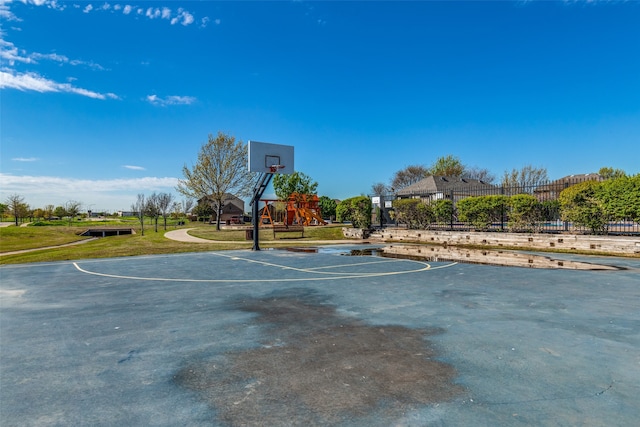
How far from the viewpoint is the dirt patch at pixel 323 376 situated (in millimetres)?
3135

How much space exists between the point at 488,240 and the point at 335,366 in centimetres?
1719

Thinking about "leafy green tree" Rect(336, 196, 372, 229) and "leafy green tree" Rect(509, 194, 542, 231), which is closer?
"leafy green tree" Rect(509, 194, 542, 231)

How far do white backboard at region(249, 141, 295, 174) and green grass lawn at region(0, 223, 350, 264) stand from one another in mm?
4842

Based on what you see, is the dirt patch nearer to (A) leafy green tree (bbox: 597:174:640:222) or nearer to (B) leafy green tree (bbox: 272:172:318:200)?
(A) leafy green tree (bbox: 597:174:640:222)

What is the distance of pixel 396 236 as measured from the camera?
23.6 meters

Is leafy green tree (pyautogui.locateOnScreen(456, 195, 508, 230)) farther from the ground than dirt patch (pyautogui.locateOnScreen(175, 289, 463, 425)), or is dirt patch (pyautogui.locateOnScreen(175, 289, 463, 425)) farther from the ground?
leafy green tree (pyautogui.locateOnScreen(456, 195, 508, 230))

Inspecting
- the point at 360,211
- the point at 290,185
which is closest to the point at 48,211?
the point at 290,185

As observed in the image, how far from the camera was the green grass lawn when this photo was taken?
16.8m

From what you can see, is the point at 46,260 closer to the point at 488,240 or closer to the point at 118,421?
the point at 118,421

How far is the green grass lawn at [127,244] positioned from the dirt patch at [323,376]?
14.4 m

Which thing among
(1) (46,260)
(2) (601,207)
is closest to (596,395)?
(2) (601,207)

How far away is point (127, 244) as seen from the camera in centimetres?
2448

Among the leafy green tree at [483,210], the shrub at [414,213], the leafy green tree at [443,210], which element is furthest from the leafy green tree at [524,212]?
the shrub at [414,213]

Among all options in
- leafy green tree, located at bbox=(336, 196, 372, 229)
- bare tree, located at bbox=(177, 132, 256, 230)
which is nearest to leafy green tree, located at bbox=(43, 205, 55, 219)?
bare tree, located at bbox=(177, 132, 256, 230)
